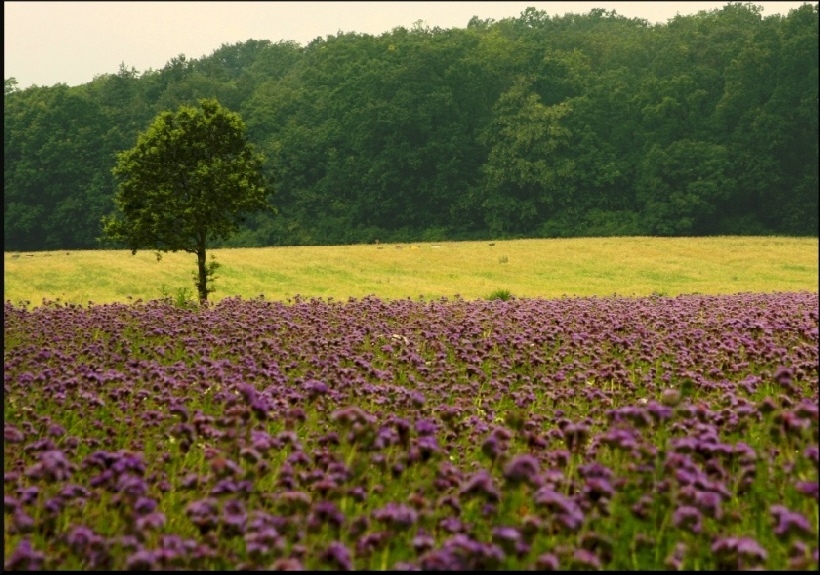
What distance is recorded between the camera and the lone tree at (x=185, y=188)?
18.1m

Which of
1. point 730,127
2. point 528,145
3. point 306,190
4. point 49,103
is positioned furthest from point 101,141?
point 730,127

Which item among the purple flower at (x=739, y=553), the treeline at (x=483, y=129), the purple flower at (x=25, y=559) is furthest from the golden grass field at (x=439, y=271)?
the purple flower at (x=739, y=553)

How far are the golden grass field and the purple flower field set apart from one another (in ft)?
39.2

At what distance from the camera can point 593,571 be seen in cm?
354

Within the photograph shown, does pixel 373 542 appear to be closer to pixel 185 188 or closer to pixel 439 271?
pixel 185 188

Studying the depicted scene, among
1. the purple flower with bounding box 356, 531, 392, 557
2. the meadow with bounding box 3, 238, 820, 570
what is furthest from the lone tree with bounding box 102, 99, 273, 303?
the purple flower with bounding box 356, 531, 392, 557

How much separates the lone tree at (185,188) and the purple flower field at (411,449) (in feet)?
26.5

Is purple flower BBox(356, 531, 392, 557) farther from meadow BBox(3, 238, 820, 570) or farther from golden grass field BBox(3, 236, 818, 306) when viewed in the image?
golden grass field BBox(3, 236, 818, 306)

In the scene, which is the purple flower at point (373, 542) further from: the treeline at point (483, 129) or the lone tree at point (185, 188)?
the treeline at point (483, 129)

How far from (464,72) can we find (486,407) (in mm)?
57854

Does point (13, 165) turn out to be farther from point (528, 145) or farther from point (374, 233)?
point (528, 145)

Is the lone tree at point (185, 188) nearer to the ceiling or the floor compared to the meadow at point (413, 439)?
nearer to the ceiling

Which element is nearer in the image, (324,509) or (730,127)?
(324,509)

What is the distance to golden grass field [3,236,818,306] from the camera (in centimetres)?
2356
